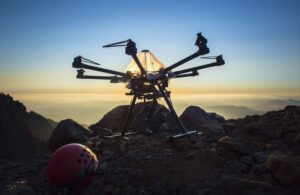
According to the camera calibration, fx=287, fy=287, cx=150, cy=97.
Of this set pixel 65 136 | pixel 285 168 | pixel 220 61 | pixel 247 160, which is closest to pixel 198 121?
pixel 220 61

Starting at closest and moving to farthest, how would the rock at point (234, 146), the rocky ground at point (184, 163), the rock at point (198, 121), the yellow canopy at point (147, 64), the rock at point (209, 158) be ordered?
1. the rocky ground at point (184, 163)
2. the rock at point (209, 158)
3. the rock at point (234, 146)
4. the yellow canopy at point (147, 64)
5. the rock at point (198, 121)

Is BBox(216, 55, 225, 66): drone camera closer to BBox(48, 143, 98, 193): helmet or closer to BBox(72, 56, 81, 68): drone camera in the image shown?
BBox(72, 56, 81, 68): drone camera

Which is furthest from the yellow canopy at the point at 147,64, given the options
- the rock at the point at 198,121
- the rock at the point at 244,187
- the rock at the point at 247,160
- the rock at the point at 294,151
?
the rock at the point at 294,151

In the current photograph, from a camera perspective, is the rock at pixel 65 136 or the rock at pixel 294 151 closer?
the rock at pixel 294 151

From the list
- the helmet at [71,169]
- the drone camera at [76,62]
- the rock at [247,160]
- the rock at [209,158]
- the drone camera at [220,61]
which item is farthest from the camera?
the drone camera at [220,61]

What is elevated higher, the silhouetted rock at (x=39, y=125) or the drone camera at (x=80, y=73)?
the drone camera at (x=80, y=73)

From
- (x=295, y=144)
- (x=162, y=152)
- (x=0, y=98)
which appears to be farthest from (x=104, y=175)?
(x=0, y=98)

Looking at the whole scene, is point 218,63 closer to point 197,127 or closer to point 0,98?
point 197,127

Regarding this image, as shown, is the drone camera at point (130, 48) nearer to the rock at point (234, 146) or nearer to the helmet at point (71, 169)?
the helmet at point (71, 169)
